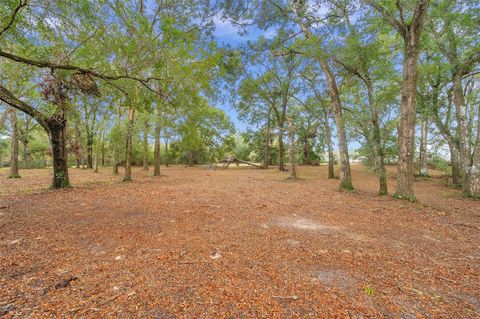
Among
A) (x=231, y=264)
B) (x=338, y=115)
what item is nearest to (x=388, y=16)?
(x=338, y=115)

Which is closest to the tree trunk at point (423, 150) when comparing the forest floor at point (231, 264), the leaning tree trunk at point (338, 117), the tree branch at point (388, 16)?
the leaning tree trunk at point (338, 117)

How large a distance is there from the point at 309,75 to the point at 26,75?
13.2m

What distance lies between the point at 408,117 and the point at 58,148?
11.8m

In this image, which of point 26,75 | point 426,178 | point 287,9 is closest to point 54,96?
point 26,75

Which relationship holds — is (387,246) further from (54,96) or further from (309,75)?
(309,75)

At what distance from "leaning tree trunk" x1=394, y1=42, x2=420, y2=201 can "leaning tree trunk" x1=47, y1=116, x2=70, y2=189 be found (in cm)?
1151

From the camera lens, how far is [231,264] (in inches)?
97.7

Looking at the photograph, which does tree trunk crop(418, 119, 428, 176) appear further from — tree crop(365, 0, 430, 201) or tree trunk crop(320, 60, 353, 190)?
tree crop(365, 0, 430, 201)

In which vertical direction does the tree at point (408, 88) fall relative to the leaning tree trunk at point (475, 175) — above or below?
above

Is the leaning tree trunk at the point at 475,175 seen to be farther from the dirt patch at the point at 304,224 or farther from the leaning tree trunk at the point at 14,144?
the leaning tree trunk at the point at 14,144

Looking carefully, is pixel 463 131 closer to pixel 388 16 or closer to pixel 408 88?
pixel 408 88

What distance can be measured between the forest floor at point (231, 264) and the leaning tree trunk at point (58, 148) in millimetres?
3114

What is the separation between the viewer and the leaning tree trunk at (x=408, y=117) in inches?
253

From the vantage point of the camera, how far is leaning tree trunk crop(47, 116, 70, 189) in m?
7.02
